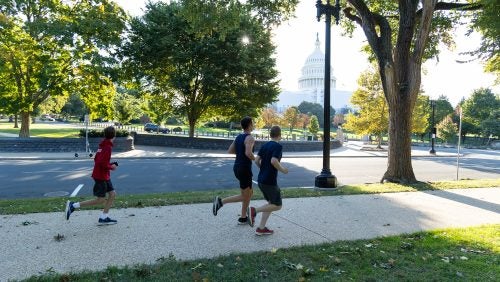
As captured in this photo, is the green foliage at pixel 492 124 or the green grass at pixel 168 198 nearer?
the green grass at pixel 168 198

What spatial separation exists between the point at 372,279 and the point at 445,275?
92cm

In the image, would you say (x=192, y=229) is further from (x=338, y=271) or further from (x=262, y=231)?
(x=338, y=271)

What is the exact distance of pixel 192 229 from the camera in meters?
5.94

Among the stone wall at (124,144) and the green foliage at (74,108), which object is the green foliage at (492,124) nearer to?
the stone wall at (124,144)

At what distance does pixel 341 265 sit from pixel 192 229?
252cm

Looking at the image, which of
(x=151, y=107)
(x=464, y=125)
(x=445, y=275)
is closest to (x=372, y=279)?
(x=445, y=275)

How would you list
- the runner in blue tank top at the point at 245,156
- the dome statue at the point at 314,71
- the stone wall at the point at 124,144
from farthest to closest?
the dome statue at the point at 314,71
the stone wall at the point at 124,144
the runner in blue tank top at the point at 245,156

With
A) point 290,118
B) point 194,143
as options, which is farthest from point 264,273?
point 290,118

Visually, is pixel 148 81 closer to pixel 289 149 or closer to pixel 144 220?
pixel 289 149

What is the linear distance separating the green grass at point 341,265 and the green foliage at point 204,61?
20.8m

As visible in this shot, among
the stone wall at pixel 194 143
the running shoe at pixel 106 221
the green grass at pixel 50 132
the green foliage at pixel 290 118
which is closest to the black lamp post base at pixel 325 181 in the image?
the running shoe at pixel 106 221

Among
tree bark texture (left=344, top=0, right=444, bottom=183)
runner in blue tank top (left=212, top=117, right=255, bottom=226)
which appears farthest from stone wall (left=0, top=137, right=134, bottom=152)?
runner in blue tank top (left=212, top=117, right=255, bottom=226)

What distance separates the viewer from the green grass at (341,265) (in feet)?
13.2

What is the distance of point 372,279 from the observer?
405 cm
